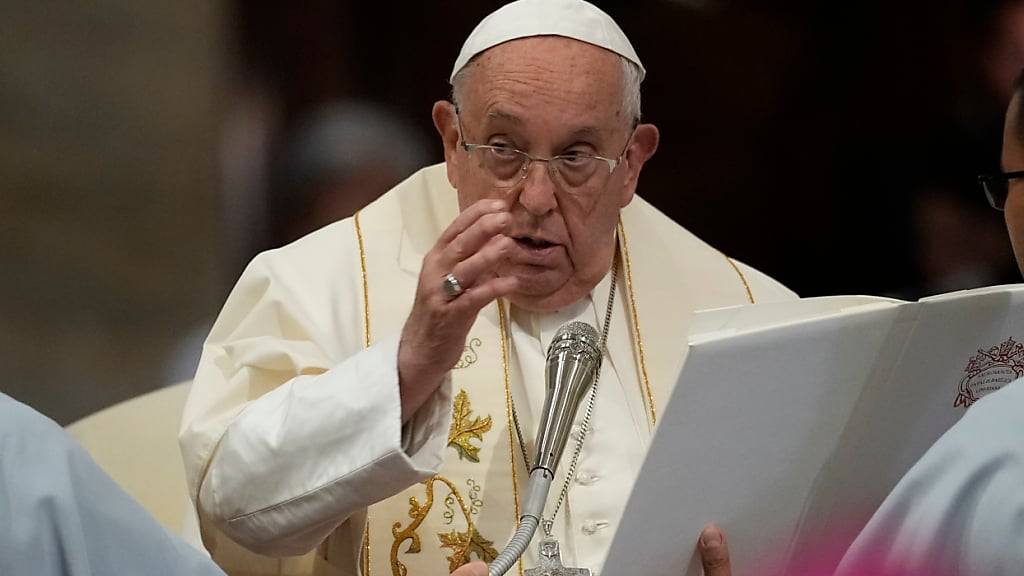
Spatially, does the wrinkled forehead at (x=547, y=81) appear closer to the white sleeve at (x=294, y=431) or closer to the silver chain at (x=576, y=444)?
the silver chain at (x=576, y=444)

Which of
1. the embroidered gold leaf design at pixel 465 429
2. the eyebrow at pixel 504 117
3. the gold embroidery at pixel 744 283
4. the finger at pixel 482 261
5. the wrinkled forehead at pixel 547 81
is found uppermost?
the wrinkled forehead at pixel 547 81

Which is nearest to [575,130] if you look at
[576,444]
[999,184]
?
[576,444]

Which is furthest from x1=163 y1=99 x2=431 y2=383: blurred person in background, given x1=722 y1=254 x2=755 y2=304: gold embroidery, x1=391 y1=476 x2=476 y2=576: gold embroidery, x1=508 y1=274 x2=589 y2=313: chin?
x1=391 y1=476 x2=476 y2=576: gold embroidery

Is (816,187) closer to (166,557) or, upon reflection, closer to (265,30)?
(265,30)

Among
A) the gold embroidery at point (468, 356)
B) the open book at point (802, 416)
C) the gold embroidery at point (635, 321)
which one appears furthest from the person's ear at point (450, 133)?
the open book at point (802, 416)

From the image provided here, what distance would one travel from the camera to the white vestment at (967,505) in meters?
1.86

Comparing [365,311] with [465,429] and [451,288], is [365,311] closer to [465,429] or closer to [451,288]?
[465,429]

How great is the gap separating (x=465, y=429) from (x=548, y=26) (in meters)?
1.00

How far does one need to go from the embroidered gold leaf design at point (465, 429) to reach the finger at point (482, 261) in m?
0.79

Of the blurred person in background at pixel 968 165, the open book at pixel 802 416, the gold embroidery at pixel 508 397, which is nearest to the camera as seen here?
the open book at pixel 802 416

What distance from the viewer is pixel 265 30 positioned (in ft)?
14.6

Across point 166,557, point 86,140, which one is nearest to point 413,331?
point 166,557

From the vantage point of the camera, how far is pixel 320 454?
9.84 ft

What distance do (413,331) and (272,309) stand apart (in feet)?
2.41
